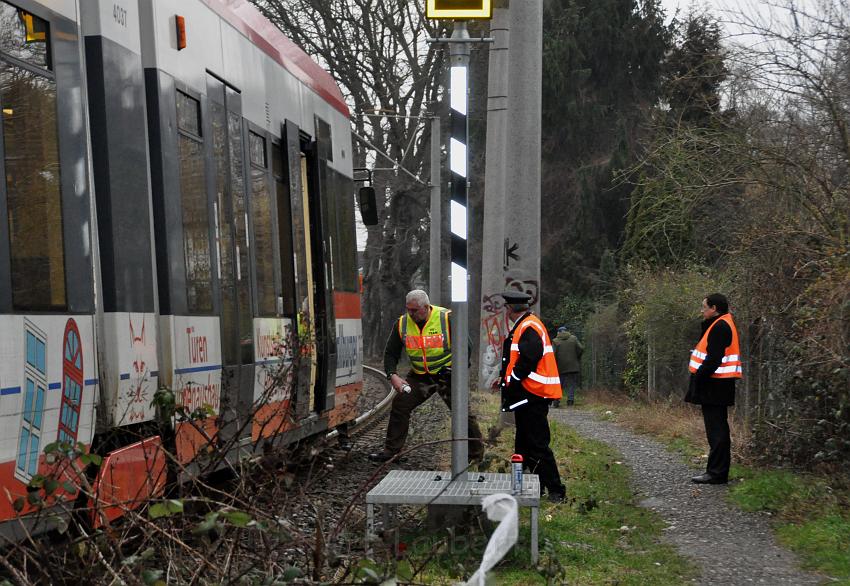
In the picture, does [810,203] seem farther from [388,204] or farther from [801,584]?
[388,204]

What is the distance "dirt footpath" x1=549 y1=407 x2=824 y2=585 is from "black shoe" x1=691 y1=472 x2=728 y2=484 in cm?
6

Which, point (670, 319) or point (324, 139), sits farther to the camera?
point (670, 319)

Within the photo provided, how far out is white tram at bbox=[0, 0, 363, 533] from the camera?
5.27 metres

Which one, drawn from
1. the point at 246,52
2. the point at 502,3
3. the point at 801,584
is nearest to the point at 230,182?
the point at 246,52

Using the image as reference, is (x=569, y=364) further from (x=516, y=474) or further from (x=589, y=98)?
(x=516, y=474)

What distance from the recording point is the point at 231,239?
325 inches

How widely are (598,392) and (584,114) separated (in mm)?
13435

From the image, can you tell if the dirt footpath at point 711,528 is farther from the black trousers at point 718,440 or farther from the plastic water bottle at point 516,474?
the plastic water bottle at point 516,474

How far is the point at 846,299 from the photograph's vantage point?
30.3 ft

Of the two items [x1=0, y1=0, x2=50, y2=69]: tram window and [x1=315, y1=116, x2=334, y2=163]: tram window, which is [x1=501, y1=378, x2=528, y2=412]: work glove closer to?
[x1=315, y1=116, x2=334, y2=163]: tram window

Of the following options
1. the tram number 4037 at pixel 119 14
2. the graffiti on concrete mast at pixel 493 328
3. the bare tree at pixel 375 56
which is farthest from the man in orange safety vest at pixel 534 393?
the bare tree at pixel 375 56

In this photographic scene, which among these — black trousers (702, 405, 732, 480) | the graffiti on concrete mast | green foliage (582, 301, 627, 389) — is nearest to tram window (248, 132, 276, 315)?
black trousers (702, 405, 732, 480)

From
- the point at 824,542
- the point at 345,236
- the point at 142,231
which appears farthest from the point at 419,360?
→ the point at 142,231

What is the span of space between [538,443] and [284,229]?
2562 mm
